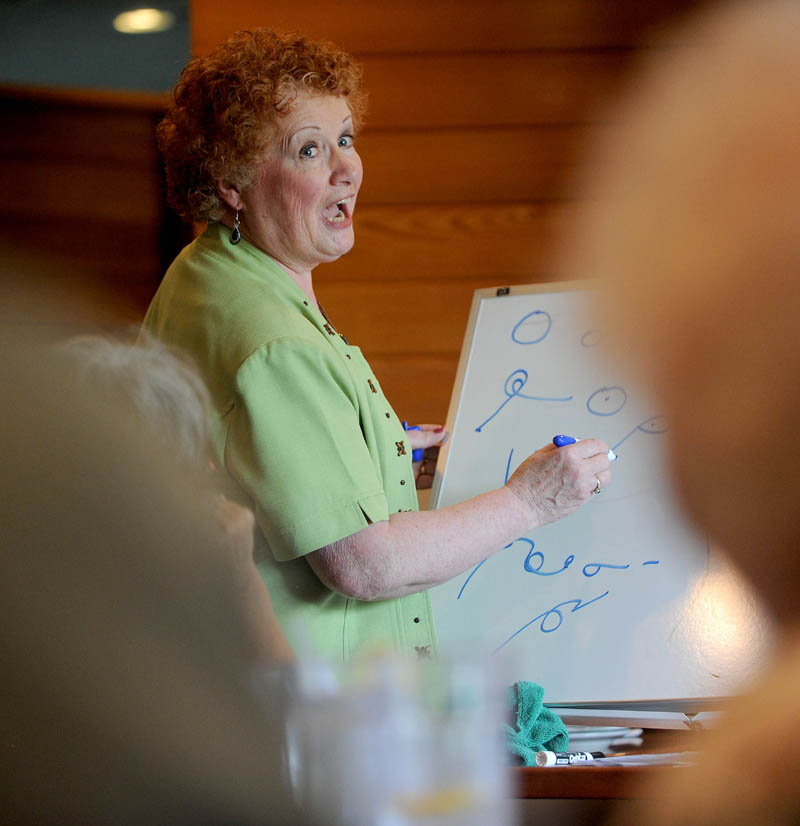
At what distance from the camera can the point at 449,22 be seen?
70.7 inches

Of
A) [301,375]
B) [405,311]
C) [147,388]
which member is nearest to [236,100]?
[301,375]

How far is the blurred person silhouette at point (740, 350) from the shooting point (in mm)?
570

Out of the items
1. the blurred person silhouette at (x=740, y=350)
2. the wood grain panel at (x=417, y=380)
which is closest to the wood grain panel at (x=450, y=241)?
the wood grain panel at (x=417, y=380)

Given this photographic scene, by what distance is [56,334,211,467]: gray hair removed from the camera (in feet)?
2.06

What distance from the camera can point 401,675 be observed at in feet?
1.65

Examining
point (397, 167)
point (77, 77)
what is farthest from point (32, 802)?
point (77, 77)

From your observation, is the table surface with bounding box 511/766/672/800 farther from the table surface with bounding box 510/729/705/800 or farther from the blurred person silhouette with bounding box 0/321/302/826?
the blurred person silhouette with bounding box 0/321/302/826

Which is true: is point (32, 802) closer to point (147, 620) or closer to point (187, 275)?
point (147, 620)

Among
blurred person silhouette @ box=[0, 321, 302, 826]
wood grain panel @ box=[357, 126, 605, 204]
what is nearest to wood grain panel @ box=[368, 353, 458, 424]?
wood grain panel @ box=[357, 126, 605, 204]

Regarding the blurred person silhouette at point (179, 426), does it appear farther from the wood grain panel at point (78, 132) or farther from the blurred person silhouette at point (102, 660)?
the wood grain panel at point (78, 132)

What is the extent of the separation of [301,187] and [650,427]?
19.2 inches

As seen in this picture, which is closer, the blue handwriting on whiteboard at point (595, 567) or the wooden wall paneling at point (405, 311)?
the blue handwriting on whiteboard at point (595, 567)

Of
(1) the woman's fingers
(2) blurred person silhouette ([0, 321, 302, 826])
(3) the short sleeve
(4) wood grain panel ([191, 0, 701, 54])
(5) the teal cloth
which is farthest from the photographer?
(4) wood grain panel ([191, 0, 701, 54])

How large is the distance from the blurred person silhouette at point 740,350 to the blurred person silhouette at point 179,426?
28 cm
